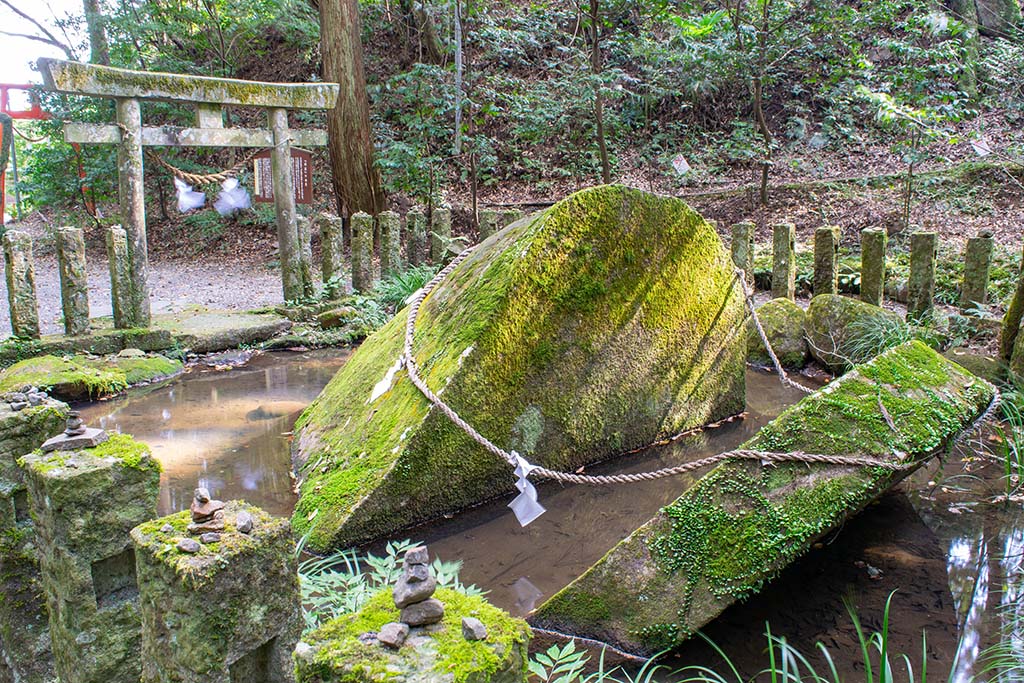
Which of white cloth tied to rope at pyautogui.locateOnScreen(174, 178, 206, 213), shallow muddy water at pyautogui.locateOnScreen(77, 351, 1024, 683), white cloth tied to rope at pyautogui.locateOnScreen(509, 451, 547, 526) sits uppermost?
white cloth tied to rope at pyautogui.locateOnScreen(174, 178, 206, 213)

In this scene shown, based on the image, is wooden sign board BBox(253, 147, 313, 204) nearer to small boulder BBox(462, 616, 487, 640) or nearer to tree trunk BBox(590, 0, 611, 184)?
tree trunk BBox(590, 0, 611, 184)

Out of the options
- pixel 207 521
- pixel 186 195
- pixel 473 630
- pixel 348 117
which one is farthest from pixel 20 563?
pixel 348 117

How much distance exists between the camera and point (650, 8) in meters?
12.6

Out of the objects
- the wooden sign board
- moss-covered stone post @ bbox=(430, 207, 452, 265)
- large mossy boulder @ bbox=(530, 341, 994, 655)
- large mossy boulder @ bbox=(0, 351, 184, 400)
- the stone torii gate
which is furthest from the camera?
moss-covered stone post @ bbox=(430, 207, 452, 265)

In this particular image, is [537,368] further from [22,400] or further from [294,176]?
[294,176]

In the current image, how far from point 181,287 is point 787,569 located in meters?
10.2

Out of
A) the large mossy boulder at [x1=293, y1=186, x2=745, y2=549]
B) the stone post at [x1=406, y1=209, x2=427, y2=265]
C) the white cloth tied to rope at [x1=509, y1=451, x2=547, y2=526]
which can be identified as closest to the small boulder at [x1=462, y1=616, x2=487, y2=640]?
the white cloth tied to rope at [x1=509, y1=451, x2=547, y2=526]

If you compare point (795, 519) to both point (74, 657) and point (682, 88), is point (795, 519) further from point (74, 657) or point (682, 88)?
point (682, 88)

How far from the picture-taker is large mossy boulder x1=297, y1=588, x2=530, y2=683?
1.27 meters

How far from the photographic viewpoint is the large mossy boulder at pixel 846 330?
19.0ft

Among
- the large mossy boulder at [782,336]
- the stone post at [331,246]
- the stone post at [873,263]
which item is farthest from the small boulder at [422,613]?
the stone post at [331,246]

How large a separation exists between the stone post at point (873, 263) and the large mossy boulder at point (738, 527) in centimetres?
377

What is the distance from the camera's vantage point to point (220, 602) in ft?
4.67

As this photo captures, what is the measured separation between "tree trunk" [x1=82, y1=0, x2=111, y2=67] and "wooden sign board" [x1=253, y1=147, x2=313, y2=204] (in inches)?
262
